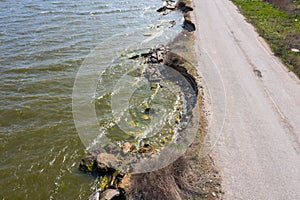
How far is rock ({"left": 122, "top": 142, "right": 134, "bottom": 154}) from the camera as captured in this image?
12.8m

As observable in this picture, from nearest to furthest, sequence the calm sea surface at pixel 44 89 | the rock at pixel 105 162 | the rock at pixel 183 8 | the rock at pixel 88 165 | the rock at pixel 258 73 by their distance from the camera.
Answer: the calm sea surface at pixel 44 89 → the rock at pixel 105 162 → the rock at pixel 88 165 → the rock at pixel 258 73 → the rock at pixel 183 8

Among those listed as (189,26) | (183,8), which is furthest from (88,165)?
(183,8)

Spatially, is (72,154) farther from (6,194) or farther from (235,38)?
(235,38)

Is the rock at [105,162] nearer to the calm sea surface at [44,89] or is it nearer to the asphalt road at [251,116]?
the calm sea surface at [44,89]

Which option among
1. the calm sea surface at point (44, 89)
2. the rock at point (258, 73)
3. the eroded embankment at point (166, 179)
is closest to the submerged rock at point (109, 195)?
the eroded embankment at point (166, 179)

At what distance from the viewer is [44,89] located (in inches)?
672

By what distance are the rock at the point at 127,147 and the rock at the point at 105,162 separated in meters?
0.76

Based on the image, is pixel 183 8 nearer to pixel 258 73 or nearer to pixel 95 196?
pixel 258 73

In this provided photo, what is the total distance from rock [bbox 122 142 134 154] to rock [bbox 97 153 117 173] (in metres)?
0.76

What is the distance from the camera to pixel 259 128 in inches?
521

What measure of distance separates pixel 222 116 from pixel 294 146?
3.62 m

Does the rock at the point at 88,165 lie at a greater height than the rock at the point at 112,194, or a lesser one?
lesser

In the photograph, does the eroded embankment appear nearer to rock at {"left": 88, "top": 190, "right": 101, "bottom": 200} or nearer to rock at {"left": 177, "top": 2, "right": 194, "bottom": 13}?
rock at {"left": 88, "top": 190, "right": 101, "bottom": 200}

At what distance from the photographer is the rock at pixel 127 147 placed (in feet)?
41.9
